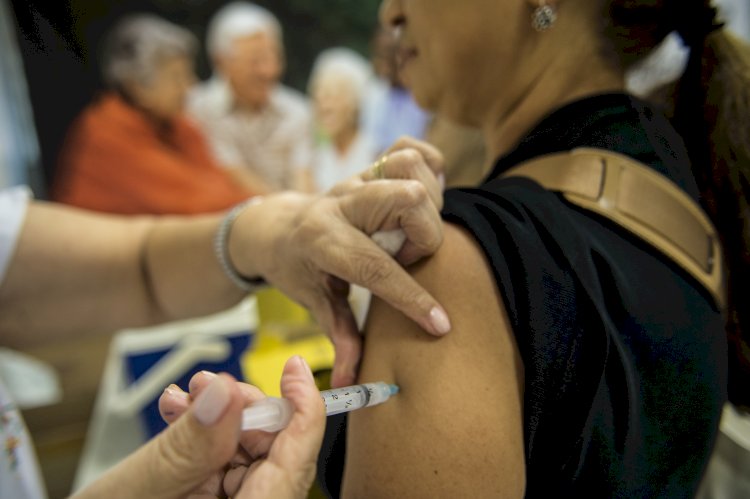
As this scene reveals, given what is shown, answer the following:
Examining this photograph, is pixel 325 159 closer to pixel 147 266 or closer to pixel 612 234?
pixel 147 266

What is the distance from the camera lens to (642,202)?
618 mm

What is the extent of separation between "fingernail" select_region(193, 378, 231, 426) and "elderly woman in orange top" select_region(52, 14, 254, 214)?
2.07m

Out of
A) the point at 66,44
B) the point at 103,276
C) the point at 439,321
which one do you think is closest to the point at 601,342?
the point at 439,321

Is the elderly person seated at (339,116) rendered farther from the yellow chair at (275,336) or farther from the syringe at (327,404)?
the syringe at (327,404)

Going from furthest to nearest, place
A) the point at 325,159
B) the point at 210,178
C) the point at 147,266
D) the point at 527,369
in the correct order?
the point at 325,159 < the point at 210,178 < the point at 147,266 < the point at 527,369

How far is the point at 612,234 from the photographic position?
614 millimetres

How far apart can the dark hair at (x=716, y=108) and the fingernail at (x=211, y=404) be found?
0.73m

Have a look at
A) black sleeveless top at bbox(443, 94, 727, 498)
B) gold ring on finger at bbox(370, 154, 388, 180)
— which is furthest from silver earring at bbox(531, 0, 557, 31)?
gold ring on finger at bbox(370, 154, 388, 180)

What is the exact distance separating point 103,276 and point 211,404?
0.93 metres

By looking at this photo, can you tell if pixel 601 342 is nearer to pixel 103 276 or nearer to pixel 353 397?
pixel 353 397

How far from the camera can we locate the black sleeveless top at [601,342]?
0.55 metres

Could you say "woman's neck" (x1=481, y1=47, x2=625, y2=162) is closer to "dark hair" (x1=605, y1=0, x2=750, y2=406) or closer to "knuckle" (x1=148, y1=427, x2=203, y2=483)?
"dark hair" (x1=605, y1=0, x2=750, y2=406)

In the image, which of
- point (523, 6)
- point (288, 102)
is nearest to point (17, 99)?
point (288, 102)

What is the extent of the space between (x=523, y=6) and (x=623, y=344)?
49cm
